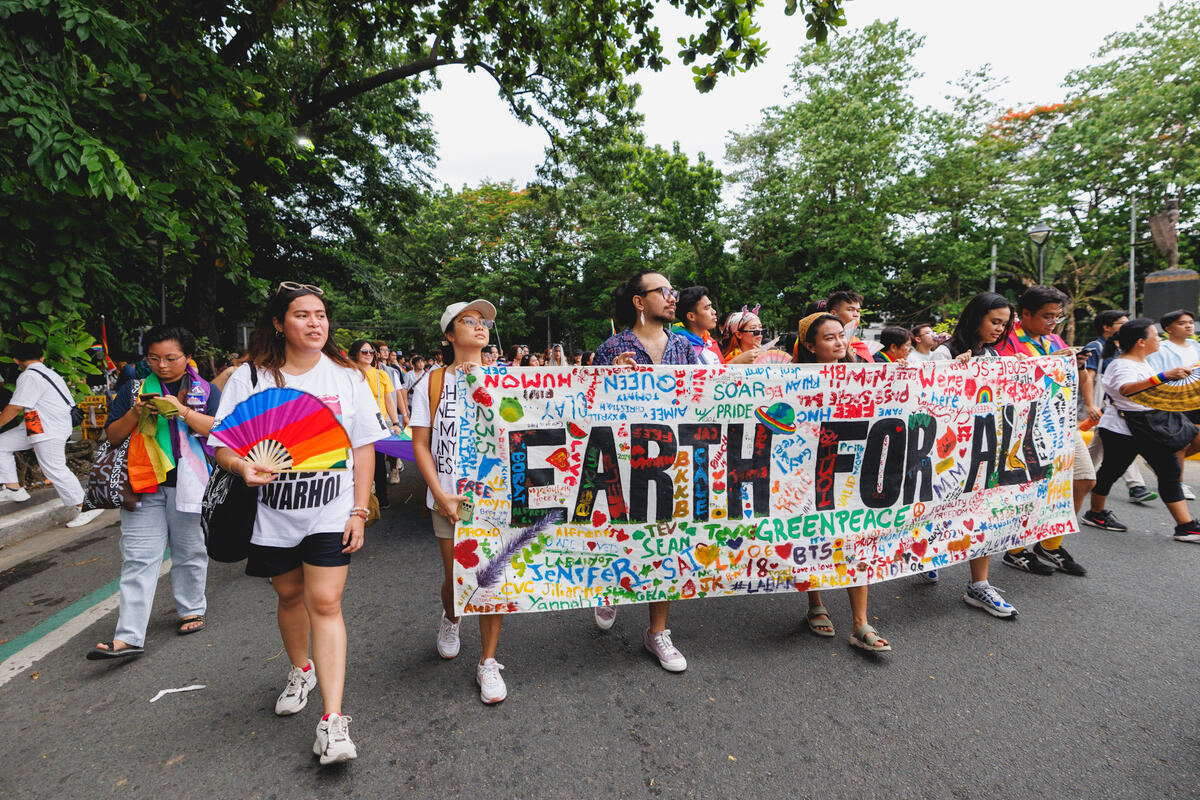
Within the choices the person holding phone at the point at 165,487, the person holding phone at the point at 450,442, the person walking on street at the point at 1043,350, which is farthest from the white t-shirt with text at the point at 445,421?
the person walking on street at the point at 1043,350

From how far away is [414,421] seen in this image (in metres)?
2.82

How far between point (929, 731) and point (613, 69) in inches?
275

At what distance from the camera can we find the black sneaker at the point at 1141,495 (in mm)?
5902

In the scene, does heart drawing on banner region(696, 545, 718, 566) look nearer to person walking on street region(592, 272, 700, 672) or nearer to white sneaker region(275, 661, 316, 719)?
person walking on street region(592, 272, 700, 672)

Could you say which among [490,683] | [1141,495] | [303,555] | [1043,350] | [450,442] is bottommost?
[1141,495]

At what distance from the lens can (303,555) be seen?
2.33m

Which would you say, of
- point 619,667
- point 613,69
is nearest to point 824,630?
point 619,667

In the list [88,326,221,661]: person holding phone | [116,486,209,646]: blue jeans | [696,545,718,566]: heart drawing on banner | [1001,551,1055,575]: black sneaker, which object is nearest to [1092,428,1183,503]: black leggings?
[1001,551,1055,575]: black sneaker

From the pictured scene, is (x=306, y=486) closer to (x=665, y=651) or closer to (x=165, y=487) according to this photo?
→ (x=165, y=487)

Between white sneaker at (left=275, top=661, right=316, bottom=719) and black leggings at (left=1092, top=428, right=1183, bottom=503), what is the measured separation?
20.8 feet

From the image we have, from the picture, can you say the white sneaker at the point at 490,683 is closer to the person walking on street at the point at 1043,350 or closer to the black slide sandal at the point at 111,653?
the black slide sandal at the point at 111,653

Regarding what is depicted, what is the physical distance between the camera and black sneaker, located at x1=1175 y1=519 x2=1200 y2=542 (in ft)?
15.2

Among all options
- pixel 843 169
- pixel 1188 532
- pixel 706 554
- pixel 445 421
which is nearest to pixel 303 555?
pixel 445 421

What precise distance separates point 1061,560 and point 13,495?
1000cm
